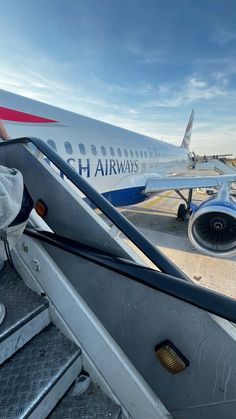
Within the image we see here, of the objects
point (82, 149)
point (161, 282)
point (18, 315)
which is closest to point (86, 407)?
point (18, 315)

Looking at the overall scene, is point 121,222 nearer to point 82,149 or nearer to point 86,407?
point 86,407

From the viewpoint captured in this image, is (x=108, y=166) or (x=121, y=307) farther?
(x=108, y=166)

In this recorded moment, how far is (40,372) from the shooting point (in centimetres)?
125

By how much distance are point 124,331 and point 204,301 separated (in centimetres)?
59

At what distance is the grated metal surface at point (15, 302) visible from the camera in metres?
1.32

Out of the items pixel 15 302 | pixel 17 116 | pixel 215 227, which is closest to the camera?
pixel 15 302

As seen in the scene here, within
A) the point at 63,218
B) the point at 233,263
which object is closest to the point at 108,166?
the point at 233,263

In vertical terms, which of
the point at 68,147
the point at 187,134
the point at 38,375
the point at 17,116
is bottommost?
the point at 38,375

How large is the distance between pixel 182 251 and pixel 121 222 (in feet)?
14.1

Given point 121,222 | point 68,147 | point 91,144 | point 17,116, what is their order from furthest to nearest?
point 91,144, point 68,147, point 17,116, point 121,222

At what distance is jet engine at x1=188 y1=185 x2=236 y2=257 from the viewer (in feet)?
12.7

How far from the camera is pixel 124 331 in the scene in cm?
125

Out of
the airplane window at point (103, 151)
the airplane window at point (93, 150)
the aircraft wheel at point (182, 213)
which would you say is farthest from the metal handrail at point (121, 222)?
the aircraft wheel at point (182, 213)

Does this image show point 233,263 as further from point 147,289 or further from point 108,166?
point 147,289
